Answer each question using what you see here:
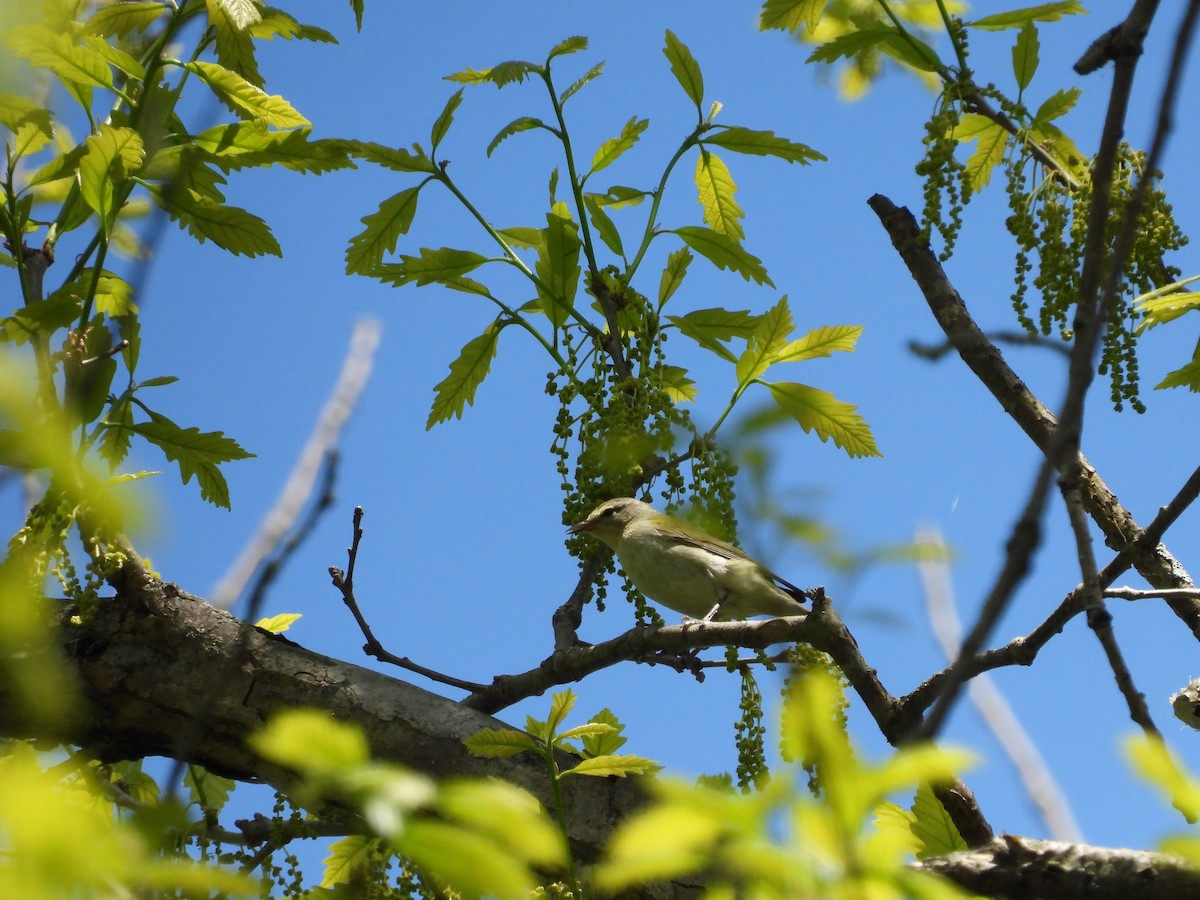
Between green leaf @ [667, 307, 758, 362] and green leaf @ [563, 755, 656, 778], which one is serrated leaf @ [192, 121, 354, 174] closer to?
green leaf @ [667, 307, 758, 362]

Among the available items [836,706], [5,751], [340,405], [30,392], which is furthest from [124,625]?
[30,392]

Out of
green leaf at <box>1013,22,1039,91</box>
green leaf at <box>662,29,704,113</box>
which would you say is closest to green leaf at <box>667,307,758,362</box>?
green leaf at <box>662,29,704,113</box>

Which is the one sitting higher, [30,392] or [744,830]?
[30,392]

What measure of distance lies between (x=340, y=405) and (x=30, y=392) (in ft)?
1.29

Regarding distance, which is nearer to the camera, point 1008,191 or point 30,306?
point 30,306

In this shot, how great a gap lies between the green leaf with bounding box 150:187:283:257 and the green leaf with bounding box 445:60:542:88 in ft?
2.82

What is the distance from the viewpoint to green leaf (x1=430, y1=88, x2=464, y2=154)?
3791 millimetres

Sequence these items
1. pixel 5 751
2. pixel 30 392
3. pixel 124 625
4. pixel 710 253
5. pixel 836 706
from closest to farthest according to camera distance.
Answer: pixel 30 392, pixel 836 706, pixel 5 751, pixel 124 625, pixel 710 253

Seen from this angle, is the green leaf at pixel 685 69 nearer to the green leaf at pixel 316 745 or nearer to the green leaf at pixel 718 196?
the green leaf at pixel 718 196

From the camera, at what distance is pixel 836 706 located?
2.53 m

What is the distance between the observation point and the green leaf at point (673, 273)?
389 cm

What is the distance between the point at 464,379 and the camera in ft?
13.6

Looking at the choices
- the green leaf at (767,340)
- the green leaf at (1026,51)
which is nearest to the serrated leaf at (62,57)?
the green leaf at (767,340)

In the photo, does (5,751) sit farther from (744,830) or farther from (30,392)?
(744,830)
